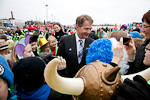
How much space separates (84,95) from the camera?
868mm

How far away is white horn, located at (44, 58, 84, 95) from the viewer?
68 centimetres

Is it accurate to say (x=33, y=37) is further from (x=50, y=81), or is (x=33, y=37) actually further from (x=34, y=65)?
(x=50, y=81)

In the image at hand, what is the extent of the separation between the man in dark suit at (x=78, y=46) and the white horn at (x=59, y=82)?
1561mm

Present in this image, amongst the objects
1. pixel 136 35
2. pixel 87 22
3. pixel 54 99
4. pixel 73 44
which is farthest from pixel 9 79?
pixel 136 35

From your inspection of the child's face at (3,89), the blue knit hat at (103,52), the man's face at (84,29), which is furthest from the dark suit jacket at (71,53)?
the child's face at (3,89)

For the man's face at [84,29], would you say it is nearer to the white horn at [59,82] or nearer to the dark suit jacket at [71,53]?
the dark suit jacket at [71,53]

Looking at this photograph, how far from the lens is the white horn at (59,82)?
0.68 metres

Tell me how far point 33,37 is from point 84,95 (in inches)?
98.5

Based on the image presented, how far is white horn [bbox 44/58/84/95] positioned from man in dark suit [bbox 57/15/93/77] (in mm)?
1561

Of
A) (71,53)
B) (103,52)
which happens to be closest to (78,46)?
(71,53)

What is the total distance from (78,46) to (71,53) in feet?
0.85

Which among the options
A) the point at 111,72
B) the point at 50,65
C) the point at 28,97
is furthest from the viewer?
the point at 28,97

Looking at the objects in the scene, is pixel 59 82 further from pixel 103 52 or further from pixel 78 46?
pixel 78 46

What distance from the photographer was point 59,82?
74 cm
